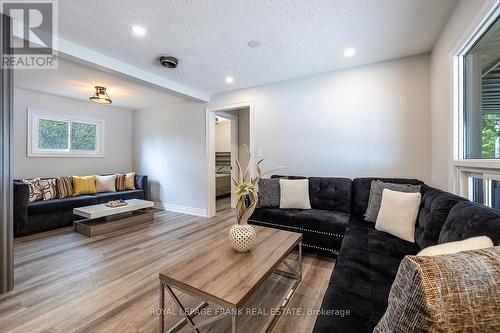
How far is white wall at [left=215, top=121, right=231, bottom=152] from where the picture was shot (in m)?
6.83

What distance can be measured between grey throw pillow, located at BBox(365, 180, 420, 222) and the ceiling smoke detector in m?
2.89

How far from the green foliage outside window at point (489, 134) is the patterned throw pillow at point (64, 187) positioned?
556 cm

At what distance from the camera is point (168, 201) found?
15.7 ft

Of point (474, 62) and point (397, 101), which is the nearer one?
point (474, 62)

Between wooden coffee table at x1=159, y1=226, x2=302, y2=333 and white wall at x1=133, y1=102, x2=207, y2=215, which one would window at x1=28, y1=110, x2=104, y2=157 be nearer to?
white wall at x1=133, y1=102, x2=207, y2=215

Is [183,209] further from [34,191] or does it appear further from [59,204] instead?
[34,191]

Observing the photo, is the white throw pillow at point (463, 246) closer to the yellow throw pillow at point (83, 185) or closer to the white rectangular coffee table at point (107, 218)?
the white rectangular coffee table at point (107, 218)

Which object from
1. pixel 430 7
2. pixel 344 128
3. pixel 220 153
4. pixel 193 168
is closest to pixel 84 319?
pixel 193 168

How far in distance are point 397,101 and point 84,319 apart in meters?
3.85

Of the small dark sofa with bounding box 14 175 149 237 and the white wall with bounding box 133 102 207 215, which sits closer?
Answer: the small dark sofa with bounding box 14 175 149 237

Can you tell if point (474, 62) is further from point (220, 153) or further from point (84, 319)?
point (220, 153)

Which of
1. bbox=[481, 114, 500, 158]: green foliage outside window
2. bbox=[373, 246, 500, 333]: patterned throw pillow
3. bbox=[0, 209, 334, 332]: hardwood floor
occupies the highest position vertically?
bbox=[481, 114, 500, 158]: green foliage outside window

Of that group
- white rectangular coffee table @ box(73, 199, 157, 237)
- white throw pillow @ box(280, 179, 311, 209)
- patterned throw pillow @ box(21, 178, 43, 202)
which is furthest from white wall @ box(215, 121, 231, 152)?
patterned throw pillow @ box(21, 178, 43, 202)

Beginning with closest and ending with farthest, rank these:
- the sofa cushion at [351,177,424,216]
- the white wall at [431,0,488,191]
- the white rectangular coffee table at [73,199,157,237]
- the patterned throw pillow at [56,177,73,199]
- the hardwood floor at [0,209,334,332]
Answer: the hardwood floor at [0,209,334,332] → the white wall at [431,0,488,191] → the sofa cushion at [351,177,424,216] → the white rectangular coffee table at [73,199,157,237] → the patterned throw pillow at [56,177,73,199]
